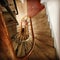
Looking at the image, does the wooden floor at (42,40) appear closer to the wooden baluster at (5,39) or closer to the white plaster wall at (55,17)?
the white plaster wall at (55,17)

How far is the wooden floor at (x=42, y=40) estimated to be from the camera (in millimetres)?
1615

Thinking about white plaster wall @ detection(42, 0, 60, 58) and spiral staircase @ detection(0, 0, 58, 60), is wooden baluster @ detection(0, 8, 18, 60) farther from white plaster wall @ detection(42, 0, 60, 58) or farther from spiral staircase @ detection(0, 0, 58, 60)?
→ white plaster wall @ detection(42, 0, 60, 58)

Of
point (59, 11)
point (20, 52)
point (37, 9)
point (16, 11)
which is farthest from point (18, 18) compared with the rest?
point (59, 11)

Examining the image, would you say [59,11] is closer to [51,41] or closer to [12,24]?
[51,41]

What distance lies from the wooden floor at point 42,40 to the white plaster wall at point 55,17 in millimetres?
51

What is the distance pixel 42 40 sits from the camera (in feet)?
5.35

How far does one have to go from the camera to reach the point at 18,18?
5.11 ft

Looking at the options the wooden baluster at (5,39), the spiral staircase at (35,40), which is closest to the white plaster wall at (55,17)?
the spiral staircase at (35,40)

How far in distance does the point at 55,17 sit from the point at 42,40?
0.28 m

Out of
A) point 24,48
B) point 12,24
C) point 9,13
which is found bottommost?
point 24,48

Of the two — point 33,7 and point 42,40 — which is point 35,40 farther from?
point 33,7

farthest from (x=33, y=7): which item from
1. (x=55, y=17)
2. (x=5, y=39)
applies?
(x=5, y=39)

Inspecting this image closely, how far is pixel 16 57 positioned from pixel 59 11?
2.14 feet

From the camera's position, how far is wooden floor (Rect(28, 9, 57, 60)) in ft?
5.30
